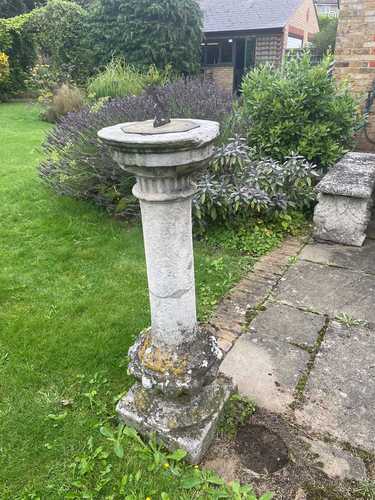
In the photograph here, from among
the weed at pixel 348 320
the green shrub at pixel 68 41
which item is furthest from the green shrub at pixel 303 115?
the green shrub at pixel 68 41

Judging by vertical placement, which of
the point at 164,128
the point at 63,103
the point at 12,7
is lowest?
the point at 63,103

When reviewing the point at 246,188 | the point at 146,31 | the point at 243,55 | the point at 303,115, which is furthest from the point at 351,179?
the point at 243,55

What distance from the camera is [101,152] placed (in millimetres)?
4211

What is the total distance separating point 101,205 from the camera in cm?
463

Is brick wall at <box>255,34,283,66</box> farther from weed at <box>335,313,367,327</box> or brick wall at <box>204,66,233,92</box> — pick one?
weed at <box>335,313,367,327</box>

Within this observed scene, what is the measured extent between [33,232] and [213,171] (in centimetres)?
204

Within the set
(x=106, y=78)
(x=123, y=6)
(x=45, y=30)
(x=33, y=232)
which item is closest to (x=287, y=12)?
(x=123, y=6)

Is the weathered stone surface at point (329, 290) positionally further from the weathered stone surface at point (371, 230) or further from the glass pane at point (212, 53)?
the glass pane at point (212, 53)

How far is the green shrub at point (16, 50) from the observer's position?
544 inches

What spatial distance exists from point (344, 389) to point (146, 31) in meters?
11.8

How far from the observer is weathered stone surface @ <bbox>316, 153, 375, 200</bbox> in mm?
3727

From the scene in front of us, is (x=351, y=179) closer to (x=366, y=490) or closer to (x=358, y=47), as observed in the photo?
(x=358, y=47)

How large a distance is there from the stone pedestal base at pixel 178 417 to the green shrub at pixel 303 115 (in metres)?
3.45

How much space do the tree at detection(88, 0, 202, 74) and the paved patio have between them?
10079mm
